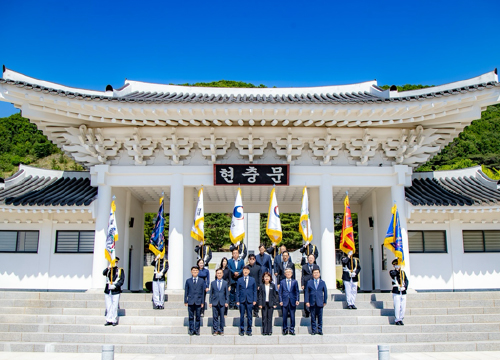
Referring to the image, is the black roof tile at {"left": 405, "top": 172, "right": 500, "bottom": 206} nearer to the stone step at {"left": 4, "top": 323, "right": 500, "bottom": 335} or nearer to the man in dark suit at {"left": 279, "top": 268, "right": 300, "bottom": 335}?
the stone step at {"left": 4, "top": 323, "right": 500, "bottom": 335}

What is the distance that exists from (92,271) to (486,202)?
11112 mm

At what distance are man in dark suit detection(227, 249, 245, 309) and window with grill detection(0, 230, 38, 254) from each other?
6.26 m

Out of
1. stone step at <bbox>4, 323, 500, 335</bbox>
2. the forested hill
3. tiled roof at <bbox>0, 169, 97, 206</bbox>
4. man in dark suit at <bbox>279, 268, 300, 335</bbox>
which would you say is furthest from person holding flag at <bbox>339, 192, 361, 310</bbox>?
the forested hill

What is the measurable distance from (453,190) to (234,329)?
8218 millimetres

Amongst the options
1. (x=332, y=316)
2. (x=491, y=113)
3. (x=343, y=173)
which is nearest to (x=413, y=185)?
(x=343, y=173)

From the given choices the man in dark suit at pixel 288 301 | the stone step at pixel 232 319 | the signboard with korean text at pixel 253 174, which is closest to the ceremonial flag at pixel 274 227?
the signboard with korean text at pixel 253 174

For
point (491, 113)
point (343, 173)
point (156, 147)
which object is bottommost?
point (343, 173)

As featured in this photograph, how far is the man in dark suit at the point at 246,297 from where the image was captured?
8.87 m

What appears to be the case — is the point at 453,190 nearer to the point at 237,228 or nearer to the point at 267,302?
the point at 237,228

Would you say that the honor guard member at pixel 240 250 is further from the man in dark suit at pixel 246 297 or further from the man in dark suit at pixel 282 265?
the man in dark suit at pixel 246 297

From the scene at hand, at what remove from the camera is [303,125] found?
11.8 m

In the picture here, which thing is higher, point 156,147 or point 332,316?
point 156,147

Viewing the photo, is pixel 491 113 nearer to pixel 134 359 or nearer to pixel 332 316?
pixel 332 316

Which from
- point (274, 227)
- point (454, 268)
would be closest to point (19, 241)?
point (274, 227)
